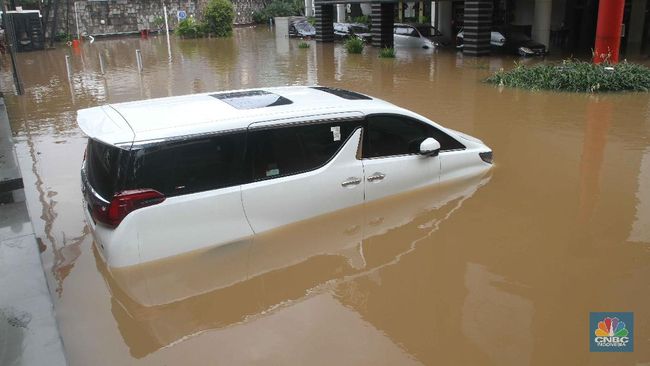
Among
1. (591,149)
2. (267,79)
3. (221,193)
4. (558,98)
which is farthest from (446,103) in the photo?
(221,193)

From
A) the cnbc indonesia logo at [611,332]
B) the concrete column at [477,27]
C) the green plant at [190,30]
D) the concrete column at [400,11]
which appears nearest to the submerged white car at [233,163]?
the cnbc indonesia logo at [611,332]

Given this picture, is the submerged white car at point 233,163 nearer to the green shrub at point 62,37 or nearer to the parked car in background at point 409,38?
the parked car in background at point 409,38

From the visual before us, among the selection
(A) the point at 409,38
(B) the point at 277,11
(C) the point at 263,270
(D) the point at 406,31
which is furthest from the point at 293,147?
(B) the point at 277,11

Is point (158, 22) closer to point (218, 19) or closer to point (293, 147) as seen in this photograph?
point (218, 19)

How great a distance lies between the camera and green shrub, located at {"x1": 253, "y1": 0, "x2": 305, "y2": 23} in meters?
51.9

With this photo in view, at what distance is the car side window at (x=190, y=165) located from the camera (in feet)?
15.4

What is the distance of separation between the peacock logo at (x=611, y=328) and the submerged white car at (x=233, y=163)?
2561 mm

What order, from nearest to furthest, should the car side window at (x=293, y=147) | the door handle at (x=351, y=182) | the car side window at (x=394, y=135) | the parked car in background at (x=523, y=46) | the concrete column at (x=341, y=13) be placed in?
1. the car side window at (x=293, y=147)
2. the door handle at (x=351, y=182)
3. the car side window at (x=394, y=135)
4. the parked car in background at (x=523, y=46)
5. the concrete column at (x=341, y=13)

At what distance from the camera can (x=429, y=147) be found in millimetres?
6242

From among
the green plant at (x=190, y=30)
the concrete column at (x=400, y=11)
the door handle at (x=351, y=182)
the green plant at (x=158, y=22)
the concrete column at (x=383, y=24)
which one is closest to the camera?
the door handle at (x=351, y=182)

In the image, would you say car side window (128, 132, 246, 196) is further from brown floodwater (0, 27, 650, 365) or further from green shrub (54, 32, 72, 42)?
green shrub (54, 32, 72, 42)

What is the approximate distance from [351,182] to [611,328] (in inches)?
106

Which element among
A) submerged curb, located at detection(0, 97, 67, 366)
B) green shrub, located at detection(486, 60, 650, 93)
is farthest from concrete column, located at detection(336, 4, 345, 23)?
submerged curb, located at detection(0, 97, 67, 366)

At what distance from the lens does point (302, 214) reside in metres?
5.68
